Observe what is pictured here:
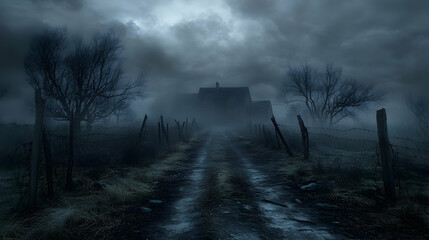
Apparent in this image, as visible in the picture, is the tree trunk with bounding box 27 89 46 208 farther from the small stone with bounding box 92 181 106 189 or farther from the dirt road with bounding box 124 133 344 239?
the dirt road with bounding box 124 133 344 239

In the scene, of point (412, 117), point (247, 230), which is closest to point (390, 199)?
point (247, 230)

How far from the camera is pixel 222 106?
5625 cm

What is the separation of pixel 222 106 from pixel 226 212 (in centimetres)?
5176

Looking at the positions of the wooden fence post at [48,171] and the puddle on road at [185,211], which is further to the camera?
the wooden fence post at [48,171]

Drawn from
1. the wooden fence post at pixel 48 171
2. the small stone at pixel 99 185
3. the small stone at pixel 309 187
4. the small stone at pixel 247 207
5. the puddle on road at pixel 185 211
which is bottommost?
the puddle on road at pixel 185 211

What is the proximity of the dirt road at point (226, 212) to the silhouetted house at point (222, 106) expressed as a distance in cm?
4718

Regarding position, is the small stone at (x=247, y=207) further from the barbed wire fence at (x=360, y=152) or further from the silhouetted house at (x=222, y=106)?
the silhouetted house at (x=222, y=106)

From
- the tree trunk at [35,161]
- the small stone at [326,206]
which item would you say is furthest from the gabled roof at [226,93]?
the tree trunk at [35,161]

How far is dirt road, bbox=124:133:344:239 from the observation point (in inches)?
152

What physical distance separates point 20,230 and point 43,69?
19.4 metres

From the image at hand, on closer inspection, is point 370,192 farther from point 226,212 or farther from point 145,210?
point 145,210

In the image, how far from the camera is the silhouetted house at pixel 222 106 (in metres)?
55.8

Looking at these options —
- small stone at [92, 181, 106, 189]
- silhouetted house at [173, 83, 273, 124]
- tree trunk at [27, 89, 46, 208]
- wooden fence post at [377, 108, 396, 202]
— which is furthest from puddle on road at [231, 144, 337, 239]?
silhouetted house at [173, 83, 273, 124]

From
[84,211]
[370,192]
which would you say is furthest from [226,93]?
[84,211]
